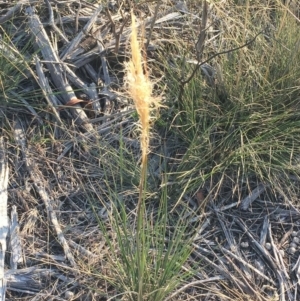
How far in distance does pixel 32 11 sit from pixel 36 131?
2.11 ft

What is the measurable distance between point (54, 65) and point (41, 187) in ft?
2.11

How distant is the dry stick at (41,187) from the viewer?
2.24m

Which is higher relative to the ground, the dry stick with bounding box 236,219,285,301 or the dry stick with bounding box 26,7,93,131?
the dry stick with bounding box 26,7,93,131

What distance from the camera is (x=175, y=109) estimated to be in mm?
2584

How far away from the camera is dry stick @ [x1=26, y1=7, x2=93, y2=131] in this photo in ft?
8.67

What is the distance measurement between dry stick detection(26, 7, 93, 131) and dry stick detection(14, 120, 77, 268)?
259mm

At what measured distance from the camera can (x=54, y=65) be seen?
2725 mm

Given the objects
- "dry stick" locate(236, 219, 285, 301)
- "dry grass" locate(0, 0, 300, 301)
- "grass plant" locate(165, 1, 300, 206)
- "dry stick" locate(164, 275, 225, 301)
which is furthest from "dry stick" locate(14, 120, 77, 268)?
"dry stick" locate(236, 219, 285, 301)

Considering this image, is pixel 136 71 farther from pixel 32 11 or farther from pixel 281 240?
pixel 32 11

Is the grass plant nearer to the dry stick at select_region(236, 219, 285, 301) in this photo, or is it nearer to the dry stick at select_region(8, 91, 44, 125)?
the dry stick at select_region(236, 219, 285, 301)

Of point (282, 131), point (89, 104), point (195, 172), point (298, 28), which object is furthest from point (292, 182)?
point (89, 104)

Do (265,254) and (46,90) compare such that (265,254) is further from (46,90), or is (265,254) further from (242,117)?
(46,90)

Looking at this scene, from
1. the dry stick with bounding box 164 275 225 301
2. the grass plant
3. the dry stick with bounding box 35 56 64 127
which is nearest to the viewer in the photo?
the dry stick with bounding box 164 275 225 301

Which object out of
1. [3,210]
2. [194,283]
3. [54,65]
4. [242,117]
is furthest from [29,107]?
[194,283]
